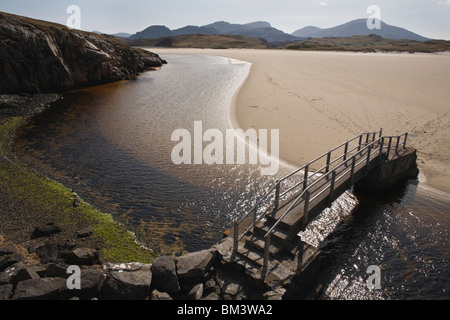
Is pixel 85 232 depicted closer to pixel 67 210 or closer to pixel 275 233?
pixel 67 210

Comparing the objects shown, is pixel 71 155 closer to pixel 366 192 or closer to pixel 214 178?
pixel 214 178

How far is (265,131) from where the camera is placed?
20.5 m

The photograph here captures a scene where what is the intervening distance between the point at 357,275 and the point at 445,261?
3157 millimetres

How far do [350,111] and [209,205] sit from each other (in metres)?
16.9

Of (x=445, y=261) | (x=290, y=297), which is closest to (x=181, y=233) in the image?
(x=290, y=297)

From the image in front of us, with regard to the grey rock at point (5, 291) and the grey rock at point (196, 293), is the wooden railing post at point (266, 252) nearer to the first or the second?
the grey rock at point (196, 293)

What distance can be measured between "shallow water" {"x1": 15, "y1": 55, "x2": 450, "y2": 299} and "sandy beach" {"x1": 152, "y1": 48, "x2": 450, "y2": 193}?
276 cm

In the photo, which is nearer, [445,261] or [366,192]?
[445,261]

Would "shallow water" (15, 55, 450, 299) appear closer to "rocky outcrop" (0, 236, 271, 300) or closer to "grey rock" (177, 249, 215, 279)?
"grey rock" (177, 249, 215, 279)

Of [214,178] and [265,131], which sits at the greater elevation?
[265,131]

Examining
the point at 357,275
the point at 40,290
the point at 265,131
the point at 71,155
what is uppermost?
the point at 265,131

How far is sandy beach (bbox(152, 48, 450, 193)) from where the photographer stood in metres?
17.5

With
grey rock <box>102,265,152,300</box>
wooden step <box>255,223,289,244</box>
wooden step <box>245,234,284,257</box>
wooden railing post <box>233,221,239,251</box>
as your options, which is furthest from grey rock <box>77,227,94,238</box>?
wooden step <box>255,223,289,244</box>

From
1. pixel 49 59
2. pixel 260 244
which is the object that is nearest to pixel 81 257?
pixel 260 244
